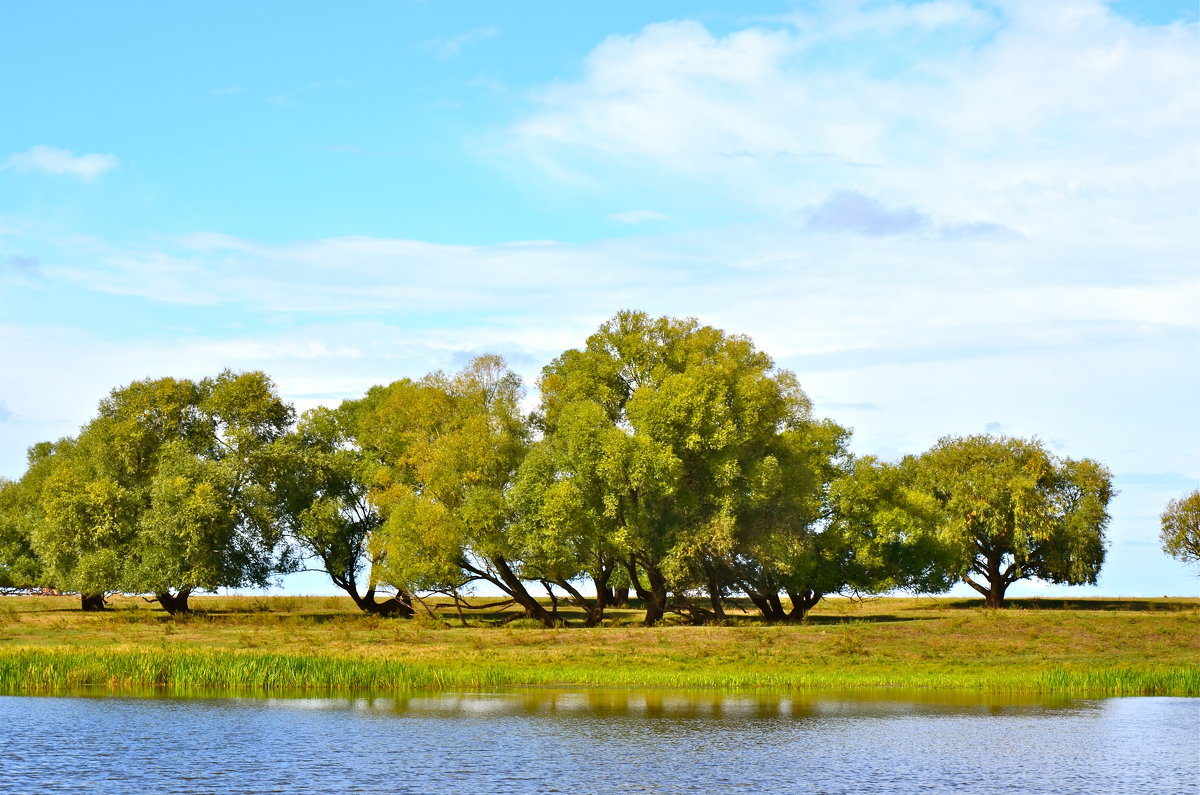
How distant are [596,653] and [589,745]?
24.7 metres

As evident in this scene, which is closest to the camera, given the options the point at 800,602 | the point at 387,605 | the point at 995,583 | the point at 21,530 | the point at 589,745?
the point at 589,745

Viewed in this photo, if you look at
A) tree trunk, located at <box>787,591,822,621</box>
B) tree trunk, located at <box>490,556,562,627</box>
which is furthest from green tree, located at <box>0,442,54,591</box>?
tree trunk, located at <box>787,591,822,621</box>

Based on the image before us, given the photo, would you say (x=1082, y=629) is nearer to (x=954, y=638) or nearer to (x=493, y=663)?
(x=954, y=638)

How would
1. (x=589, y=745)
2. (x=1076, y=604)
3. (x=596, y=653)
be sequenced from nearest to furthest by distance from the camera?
1. (x=589, y=745)
2. (x=596, y=653)
3. (x=1076, y=604)

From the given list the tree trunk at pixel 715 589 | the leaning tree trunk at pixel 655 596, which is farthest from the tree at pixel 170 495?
the tree trunk at pixel 715 589

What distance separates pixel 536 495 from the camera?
6750 centimetres

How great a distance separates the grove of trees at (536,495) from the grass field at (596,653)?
3761mm

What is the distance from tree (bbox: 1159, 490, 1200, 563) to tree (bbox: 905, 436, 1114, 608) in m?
8.25

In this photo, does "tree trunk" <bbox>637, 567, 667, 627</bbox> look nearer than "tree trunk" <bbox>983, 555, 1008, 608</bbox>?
Yes

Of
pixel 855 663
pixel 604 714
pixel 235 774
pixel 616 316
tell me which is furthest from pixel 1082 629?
pixel 235 774

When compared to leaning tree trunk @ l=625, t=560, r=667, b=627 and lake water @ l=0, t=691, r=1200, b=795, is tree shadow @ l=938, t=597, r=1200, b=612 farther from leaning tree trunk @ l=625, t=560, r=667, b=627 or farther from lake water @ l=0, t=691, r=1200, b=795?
lake water @ l=0, t=691, r=1200, b=795

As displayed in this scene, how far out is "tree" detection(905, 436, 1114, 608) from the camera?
90875 millimetres

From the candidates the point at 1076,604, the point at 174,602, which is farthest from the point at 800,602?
the point at 174,602

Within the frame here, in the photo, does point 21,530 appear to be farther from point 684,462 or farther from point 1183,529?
point 1183,529
